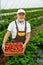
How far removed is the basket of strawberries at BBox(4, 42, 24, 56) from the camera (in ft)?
16.2

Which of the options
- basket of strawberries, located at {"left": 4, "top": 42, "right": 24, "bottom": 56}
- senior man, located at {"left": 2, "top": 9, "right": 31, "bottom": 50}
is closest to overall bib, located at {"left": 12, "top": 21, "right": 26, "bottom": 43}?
senior man, located at {"left": 2, "top": 9, "right": 31, "bottom": 50}

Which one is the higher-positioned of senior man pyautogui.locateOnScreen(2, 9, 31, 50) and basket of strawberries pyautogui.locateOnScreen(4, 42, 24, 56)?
senior man pyautogui.locateOnScreen(2, 9, 31, 50)

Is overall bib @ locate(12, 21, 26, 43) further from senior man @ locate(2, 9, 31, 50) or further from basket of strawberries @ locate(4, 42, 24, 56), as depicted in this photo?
basket of strawberries @ locate(4, 42, 24, 56)

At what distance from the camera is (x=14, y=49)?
5.06m

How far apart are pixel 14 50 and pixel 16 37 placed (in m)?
0.25

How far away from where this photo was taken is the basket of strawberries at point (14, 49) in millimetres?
4941

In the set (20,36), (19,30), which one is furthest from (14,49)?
(19,30)

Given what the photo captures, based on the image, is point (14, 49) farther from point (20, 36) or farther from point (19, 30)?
point (19, 30)

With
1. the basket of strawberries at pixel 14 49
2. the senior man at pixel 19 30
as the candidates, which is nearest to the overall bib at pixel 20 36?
the senior man at pixel 19 30

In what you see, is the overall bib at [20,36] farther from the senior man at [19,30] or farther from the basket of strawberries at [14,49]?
the basket of strawberries at [14,49]

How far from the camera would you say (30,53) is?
6.23 metres

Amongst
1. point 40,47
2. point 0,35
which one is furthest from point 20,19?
point 40,47
